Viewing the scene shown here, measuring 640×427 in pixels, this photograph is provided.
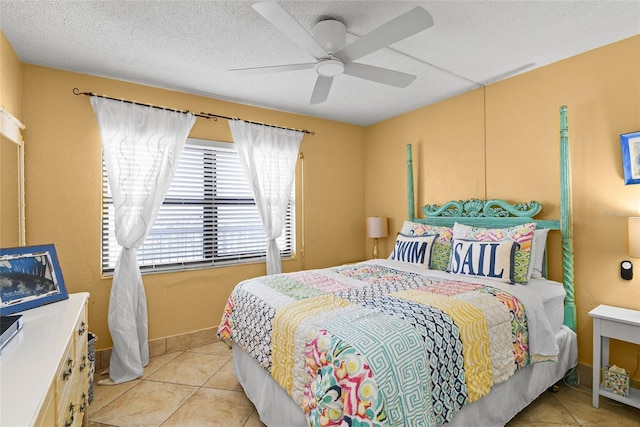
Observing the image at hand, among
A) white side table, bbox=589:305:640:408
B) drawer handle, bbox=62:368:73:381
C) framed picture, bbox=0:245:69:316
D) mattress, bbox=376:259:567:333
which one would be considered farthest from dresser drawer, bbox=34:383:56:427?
white side table, bbox=589:305:640:408

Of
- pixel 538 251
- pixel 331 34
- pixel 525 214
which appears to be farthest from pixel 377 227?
pixel 331 34

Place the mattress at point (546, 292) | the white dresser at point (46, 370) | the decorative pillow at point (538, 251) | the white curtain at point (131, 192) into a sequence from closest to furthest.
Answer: the white dresser at point (46, 370) → the mattress at point (546, 292) → the decorative pillow at point (538, 251) → the white curtain at point (131, 192)

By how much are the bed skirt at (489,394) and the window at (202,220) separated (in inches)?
51.9

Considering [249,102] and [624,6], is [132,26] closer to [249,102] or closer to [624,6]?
[249,102]

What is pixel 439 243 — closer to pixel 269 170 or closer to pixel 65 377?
pixel 269 170

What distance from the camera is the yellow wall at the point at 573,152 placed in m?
2.32

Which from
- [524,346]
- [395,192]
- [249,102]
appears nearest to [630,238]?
[524,346]

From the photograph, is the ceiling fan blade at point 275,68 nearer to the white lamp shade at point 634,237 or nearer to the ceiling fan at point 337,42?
the ceiling fan at point 337,42

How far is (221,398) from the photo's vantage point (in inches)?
92.3

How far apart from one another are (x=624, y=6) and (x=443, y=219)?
2084 mm

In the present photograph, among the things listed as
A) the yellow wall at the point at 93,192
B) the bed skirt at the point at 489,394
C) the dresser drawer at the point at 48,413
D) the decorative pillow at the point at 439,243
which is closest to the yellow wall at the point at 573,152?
the bed skirt at the point at 489,394

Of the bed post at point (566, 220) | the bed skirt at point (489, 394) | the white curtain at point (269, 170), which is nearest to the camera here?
the bed skirt at point (489, 394)

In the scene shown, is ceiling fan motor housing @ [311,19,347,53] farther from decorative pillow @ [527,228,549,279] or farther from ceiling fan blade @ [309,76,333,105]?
decorative pillow @ [527,228,549,279]

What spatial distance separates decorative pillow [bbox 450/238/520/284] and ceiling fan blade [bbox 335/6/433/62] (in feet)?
5.57
